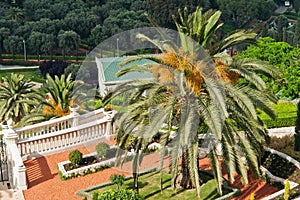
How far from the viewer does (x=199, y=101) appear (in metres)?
16.7

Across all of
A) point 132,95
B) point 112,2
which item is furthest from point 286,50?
point 112,2

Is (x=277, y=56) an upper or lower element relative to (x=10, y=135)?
upper

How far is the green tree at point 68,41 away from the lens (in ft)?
289

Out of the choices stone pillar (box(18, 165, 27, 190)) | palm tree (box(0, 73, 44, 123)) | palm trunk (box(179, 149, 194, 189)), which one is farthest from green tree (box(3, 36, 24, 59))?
palm trunk (box(179, 149, 194, 189))

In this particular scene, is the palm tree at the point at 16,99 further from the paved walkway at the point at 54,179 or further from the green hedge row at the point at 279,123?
the green hedge row at the point at 279,123

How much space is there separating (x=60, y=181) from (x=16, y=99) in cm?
1584

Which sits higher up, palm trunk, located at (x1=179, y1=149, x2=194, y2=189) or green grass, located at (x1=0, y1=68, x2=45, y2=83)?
palm trunk, located at (x1=179, y1=149, x2=194, y2=189)

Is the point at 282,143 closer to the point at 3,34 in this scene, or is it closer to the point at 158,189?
the point at 158,189

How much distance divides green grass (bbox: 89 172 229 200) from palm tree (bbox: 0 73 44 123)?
15.4m

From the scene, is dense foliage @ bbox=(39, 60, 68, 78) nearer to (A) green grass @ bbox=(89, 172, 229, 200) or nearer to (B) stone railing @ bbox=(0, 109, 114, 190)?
(B) stone railing @ bbox=(0, 109, 114, 190)

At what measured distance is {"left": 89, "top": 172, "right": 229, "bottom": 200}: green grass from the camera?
18031mm

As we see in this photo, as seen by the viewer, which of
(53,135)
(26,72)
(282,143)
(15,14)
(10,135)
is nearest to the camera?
(10,135)

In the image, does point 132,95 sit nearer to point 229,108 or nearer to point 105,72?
point 229,108

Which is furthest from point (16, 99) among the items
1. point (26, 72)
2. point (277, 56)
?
point (26, 72)
